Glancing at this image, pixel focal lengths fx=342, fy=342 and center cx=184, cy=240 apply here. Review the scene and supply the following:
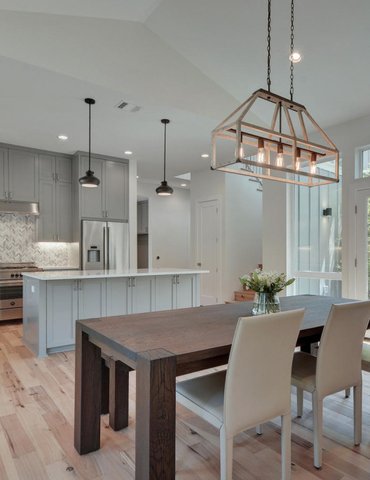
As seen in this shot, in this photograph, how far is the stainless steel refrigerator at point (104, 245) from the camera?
6.02 meters

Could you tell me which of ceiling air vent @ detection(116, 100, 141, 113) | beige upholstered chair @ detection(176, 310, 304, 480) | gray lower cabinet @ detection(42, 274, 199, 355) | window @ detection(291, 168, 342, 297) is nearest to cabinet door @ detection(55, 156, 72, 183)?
ceiling air vent @ detection(116, 100, 141, 113)

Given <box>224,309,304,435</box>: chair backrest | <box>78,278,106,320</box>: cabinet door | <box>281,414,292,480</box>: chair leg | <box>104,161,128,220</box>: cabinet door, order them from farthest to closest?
<box>104,161,128,220</box>: cabinet door
<box>78,278,106,320</box>: cabinet door
<box>281,414,292,480</box>: chair leg
<box>224,309,304,435</box>: chair backrest

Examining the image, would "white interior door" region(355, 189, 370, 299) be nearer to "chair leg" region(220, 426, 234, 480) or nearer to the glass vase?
the glass vase

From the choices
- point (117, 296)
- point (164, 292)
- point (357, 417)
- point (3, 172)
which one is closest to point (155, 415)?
point (357, 417)

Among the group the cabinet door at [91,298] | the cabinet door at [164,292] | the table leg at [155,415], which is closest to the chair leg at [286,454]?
the table leg at [155,415]

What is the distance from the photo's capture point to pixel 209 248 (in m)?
7.21

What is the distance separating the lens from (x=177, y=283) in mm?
4844

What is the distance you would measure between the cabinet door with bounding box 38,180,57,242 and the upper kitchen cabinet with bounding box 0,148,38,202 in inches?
5.4

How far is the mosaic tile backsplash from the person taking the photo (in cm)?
585

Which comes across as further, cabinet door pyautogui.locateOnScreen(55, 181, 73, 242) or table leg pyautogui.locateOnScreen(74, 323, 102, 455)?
cabinet door pyautogui.locateOnScreen(55, 181, 73, 242)

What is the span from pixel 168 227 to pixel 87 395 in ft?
24.3

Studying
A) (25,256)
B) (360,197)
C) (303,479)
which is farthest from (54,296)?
(360,197)

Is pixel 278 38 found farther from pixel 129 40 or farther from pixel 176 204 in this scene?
pixel 176 204

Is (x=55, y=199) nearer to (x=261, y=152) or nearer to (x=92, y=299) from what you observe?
(x=92, y=299)
